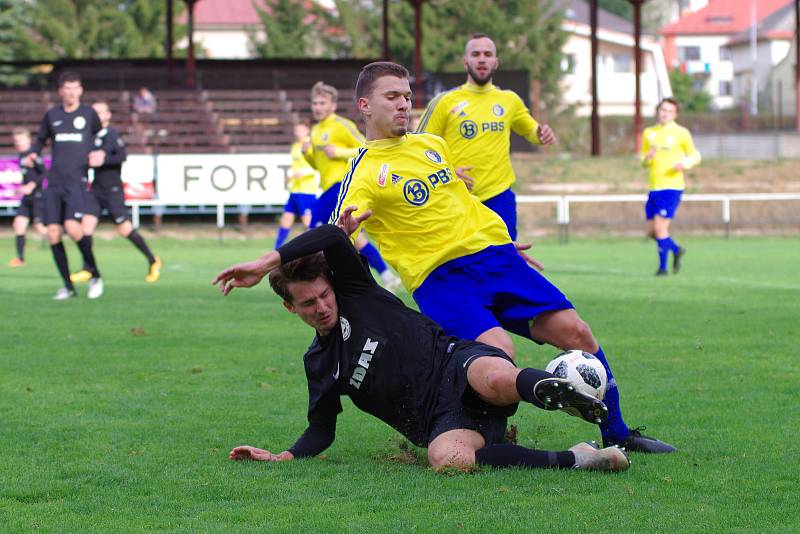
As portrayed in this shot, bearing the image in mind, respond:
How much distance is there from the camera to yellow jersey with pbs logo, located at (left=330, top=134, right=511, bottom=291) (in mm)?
6141

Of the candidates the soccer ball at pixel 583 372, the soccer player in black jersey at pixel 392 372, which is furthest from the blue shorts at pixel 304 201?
the soccer ball at pixel 583 372

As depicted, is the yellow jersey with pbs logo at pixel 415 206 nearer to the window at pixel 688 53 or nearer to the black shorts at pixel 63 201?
the black shorts at pixel 63 201

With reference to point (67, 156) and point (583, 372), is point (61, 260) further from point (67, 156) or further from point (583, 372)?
point (583, 372)

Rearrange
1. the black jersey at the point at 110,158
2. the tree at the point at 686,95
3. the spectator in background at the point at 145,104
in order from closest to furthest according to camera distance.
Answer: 1. the black jersey at the point at 110,158
2. the spectator in background at the point at 145,104
3. the tree at the point at 686,95

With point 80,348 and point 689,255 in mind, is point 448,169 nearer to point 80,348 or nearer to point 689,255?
point 80,348

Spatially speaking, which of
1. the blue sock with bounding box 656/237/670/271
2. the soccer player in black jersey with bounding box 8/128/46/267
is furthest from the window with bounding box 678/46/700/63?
the blue sock with bounding box 656/237/670/271

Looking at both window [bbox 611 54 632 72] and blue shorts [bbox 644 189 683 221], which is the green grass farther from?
window [bbox 611 54 632 72]

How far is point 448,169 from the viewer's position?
6.35 m

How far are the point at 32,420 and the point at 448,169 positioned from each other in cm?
265

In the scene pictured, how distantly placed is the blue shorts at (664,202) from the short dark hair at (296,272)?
1327 centimetres

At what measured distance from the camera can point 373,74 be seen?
616 cm

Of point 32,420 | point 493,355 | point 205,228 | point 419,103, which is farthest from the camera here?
point 419,103

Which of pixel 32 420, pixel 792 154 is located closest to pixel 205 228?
pixel 792 154

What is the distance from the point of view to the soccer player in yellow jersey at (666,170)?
18297 millimetres
